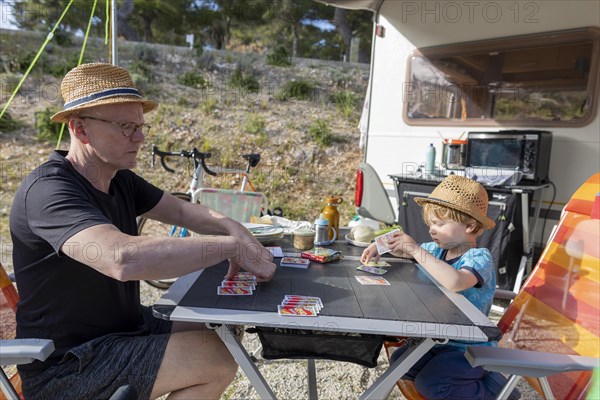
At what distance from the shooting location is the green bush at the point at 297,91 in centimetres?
1340

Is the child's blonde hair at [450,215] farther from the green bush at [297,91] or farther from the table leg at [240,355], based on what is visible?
the green bush at [297,91]

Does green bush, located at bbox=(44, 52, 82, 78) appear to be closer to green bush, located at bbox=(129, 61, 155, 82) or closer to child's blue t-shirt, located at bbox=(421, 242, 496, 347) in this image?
green bush, located at bbox=(129, 61, 155, 82)

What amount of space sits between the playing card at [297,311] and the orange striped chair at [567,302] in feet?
2.73

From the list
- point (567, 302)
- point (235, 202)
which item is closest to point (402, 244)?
point (567, 302)

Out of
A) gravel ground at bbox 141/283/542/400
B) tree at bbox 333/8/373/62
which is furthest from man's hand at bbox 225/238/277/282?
tree at bbox 333/8/373/62

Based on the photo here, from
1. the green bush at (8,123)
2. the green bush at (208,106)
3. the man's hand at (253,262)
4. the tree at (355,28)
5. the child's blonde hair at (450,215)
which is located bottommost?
the man's hand at (253,262)

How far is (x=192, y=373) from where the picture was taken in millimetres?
1422

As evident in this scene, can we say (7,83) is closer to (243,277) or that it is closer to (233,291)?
(243,277)

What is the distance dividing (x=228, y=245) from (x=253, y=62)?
47.1 feet

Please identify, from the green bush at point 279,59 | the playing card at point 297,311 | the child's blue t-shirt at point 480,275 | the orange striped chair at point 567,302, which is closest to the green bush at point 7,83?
the green bush at point 279,59

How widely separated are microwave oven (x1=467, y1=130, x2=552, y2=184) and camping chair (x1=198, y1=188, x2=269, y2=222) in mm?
1991

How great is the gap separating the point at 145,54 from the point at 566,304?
1420cm

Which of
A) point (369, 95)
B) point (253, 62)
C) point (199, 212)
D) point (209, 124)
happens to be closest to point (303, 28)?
point (253, 62)

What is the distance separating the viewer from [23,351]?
1166mm
